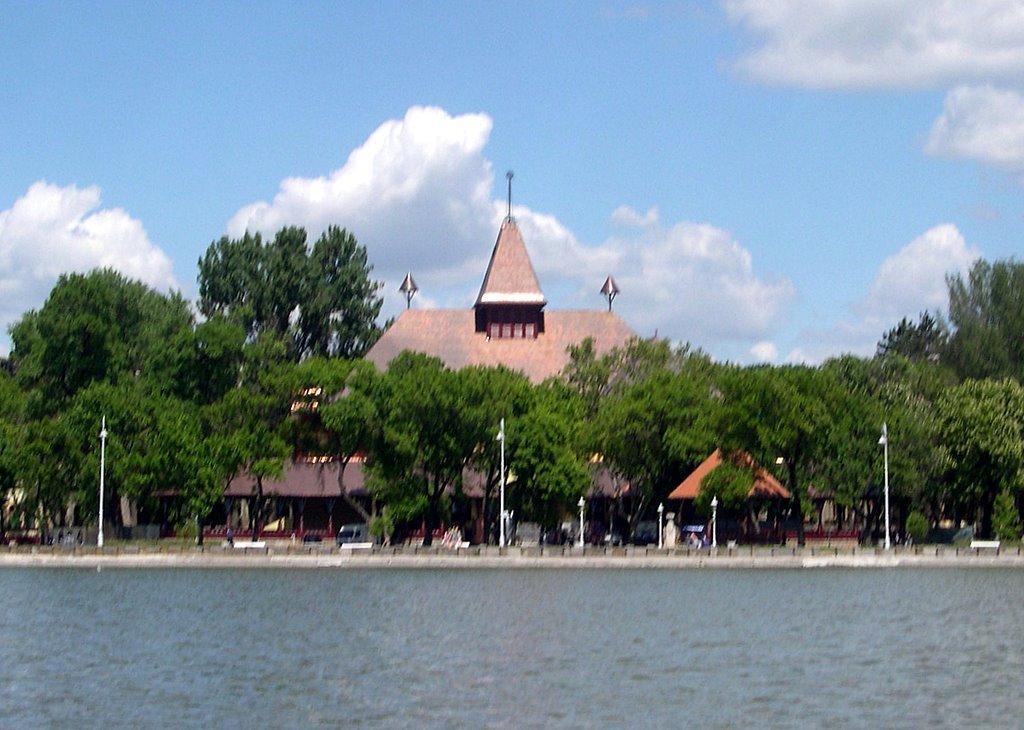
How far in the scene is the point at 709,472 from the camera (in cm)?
9125

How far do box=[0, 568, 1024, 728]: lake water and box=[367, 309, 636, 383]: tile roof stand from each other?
47.2m

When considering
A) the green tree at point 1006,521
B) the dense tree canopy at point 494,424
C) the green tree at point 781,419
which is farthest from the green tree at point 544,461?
the green tree at point 1006,521

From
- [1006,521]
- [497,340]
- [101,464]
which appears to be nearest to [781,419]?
[1006,521]

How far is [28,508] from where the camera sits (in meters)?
100

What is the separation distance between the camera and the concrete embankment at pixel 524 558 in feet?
263

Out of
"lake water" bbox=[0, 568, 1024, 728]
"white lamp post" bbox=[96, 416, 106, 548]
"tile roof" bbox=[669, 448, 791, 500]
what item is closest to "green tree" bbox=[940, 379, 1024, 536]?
"tile roof" bbox=[669, 448, 791, 500]

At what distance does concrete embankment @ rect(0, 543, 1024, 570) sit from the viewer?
8025 centimetres

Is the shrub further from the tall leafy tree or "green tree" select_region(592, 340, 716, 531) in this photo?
the tall leafy tree

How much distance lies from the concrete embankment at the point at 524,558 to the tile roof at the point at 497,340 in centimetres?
3451

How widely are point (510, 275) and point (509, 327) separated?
329cm

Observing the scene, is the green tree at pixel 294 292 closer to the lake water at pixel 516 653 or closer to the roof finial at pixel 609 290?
the roof finial at pixel 609 290

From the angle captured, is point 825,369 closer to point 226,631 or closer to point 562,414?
point 562,414

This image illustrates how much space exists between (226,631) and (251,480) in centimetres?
5354

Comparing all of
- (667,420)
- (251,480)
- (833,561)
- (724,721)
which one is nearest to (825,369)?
(667,420)
